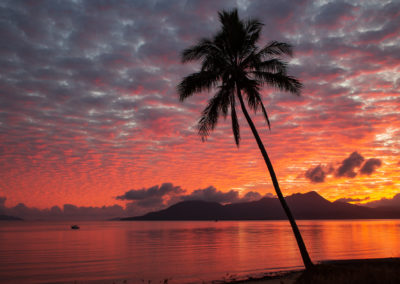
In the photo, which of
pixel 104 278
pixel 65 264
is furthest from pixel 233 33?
pixel 65 264

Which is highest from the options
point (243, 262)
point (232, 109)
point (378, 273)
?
point (232, 109)

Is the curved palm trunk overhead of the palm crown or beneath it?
beneath

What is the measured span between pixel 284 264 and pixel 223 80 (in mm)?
22196

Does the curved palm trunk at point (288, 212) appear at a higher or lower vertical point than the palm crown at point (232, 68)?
lower

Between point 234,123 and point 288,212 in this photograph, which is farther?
point 234,123

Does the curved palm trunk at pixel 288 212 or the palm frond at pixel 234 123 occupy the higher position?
the palm frond at pixel 234 123

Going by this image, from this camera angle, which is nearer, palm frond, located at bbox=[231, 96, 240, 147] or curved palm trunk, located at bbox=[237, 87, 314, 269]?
curved palm trunk, located at bbox=[237, 87, 314, 269]

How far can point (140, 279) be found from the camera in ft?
89.0

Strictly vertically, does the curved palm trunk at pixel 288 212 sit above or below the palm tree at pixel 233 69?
below

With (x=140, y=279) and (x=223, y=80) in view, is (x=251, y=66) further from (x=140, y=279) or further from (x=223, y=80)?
(x=140, y=279)

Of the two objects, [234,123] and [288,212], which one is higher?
[234,123]

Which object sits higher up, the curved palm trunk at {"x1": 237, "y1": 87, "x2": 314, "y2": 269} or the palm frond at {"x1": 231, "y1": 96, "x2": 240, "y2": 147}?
the palm frond at {"x1": 231, "y1": 96, "x2": 240, "y2": 147}

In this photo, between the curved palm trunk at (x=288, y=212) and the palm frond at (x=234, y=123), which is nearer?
the curved palm trunk at (x=288, y=212)

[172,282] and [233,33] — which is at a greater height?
[233,33]
